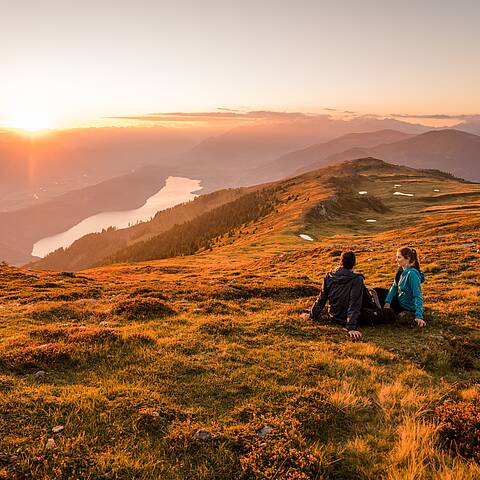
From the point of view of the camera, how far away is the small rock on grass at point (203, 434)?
23.3 ft

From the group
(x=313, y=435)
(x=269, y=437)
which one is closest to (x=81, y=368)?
(x=269, y=437)

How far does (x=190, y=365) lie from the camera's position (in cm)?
1023

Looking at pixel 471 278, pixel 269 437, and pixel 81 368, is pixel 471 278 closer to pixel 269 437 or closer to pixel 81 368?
pixel 269 437

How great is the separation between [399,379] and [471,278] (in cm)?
1406

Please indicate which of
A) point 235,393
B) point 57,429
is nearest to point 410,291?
point 235,393

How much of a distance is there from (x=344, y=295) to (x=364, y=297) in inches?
42.3

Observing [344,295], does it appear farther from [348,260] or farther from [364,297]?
[348,260]

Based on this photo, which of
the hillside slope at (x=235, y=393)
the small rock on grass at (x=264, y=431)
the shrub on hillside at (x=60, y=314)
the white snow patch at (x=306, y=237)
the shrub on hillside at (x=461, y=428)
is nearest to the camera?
the hillside slope at (x=235, y=393)

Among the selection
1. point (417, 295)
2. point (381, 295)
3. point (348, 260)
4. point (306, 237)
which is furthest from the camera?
point (306, 237)

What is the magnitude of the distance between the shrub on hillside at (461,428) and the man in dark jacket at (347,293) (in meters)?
4.94

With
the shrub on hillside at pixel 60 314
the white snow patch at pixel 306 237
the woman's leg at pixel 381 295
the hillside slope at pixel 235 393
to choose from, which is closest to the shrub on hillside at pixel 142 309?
the hillside slope at pixel 235 393

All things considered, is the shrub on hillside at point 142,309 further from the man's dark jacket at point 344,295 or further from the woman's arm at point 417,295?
the woman's arm at point 417,295

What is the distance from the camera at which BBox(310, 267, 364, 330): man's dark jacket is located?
1298 cm

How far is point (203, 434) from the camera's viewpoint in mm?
7176
